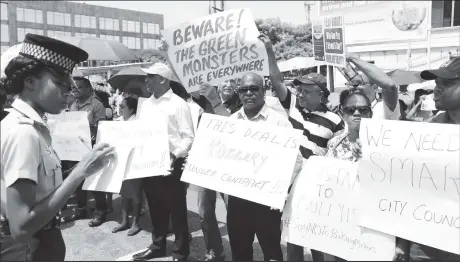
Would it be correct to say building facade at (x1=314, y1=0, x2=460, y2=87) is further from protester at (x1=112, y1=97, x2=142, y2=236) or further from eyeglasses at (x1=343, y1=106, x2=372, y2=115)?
eyeglasses at (x1=343, y1=106, x2=372, y2=115)

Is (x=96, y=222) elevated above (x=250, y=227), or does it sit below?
below

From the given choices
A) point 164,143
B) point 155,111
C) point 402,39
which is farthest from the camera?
point 402,39

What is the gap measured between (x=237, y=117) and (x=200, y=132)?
349 millimetres

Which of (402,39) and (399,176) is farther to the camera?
(402,39)

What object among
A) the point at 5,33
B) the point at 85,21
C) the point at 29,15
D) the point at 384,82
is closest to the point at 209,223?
the point at 384,82

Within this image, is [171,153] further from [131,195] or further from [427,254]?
[427,254]

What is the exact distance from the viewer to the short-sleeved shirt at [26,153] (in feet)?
5.31

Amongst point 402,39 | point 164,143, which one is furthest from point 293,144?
point 402,39

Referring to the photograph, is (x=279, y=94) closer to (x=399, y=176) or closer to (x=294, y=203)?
(x=294, y=203)

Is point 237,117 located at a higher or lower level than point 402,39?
lower

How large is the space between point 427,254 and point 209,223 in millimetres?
2376

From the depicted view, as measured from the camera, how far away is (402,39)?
75.3 feet

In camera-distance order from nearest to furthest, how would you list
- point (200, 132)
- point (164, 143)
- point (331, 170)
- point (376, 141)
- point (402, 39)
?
point (376, 141) → point (331, 170) → point (200, 132) → point (164, 143) → point (402, 39)

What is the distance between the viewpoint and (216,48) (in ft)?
11.7
